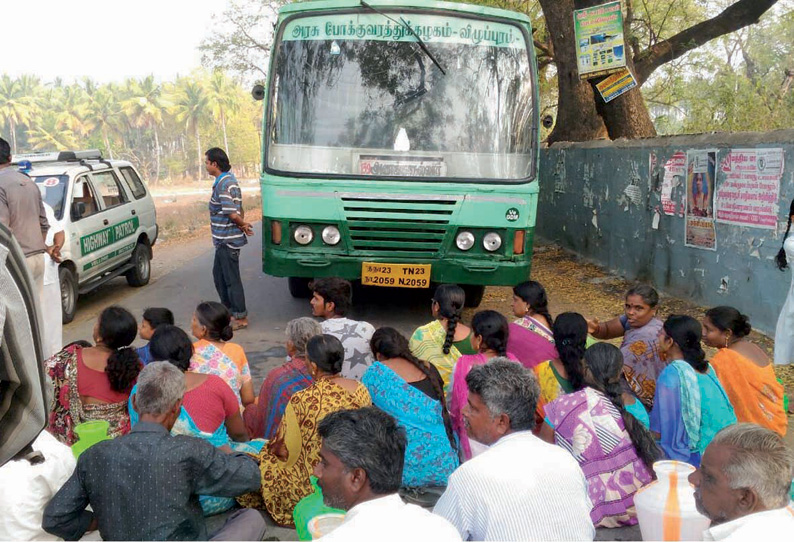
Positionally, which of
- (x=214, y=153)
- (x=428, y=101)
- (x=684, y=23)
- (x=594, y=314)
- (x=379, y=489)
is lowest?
(x=594, y=314)

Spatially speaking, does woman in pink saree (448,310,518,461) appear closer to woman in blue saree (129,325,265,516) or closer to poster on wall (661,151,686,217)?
woman in blue saree (129,325,265,516)

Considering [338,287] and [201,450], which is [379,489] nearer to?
[201,450]

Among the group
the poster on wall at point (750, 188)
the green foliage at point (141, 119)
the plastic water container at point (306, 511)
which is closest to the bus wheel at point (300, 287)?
the poster on wall at point (750, 188)

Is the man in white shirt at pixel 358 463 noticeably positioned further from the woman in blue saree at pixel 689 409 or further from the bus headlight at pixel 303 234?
the bus headlight at pixel 303 234

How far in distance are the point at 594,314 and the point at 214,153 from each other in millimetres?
4539

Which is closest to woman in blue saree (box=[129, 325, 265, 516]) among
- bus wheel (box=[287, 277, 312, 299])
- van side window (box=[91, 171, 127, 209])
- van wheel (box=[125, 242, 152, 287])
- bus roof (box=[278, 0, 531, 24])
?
bus roof (box=[278, 0, 531, 24])

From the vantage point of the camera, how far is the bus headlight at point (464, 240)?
7469mm

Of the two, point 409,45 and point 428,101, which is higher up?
point 409,45

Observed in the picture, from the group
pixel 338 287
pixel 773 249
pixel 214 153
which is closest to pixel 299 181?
pixel 214 153

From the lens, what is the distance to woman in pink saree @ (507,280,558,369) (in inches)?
190

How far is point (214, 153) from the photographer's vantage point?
7.96 metres

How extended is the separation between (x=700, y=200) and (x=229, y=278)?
5.12 m

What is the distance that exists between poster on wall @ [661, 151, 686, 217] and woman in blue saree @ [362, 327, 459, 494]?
19.4ft

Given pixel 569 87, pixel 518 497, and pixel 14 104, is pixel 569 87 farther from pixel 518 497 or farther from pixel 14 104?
pixel 14 104
